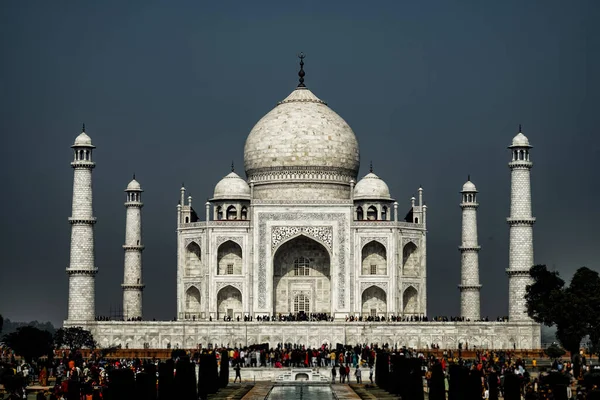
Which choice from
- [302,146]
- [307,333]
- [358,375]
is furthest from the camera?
[302,146]

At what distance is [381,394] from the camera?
34188mm

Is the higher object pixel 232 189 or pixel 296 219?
pixel 232 189

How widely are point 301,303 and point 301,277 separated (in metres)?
1.03

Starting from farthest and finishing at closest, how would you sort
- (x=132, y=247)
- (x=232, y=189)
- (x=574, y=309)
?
(x=132, y=247), (x=232, y=189), (x=574, y=309)

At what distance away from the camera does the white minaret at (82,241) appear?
166 ft

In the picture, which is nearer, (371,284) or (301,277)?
(371,284)

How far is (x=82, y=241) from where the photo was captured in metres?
50.8

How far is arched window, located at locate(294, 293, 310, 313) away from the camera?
53.2 m

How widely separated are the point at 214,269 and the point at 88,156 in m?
6.31

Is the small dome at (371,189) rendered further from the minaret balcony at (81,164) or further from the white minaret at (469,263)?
the minaret balcony at (81,164)

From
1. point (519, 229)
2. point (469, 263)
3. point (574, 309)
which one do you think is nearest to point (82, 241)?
point (469, 263)

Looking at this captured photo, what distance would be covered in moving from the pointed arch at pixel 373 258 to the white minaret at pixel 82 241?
33.5ft

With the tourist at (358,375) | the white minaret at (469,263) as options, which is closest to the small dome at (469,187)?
the white minaret at (469,263)

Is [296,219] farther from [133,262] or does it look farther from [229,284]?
[133,262]
